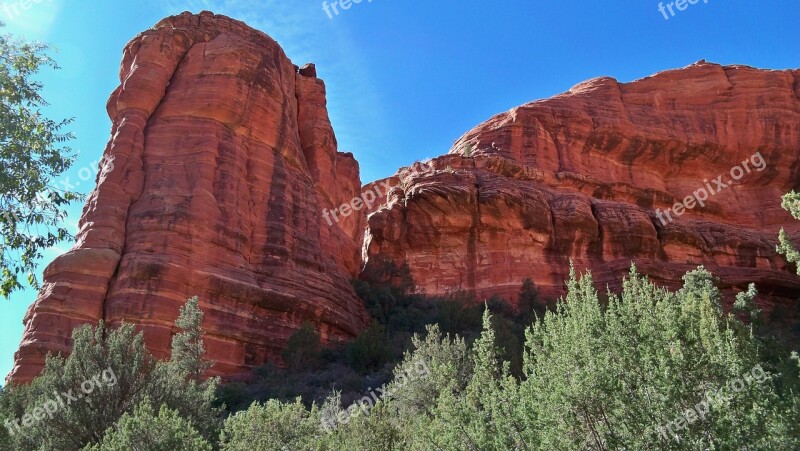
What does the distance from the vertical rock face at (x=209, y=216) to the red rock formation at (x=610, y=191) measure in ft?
22.0

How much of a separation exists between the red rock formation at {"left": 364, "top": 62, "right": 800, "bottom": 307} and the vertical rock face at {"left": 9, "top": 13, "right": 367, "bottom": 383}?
22.0ft

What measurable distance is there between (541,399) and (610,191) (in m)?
40.3

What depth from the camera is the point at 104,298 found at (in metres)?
26.5

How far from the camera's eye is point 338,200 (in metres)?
45.3

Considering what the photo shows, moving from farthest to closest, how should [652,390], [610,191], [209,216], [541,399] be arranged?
1. [610,191]
2. [209,216]
3. [541,399]
4. [652,390]

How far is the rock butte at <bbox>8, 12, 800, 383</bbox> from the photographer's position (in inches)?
1089

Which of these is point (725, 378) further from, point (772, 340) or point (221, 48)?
point (221, 48)

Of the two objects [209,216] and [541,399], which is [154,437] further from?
[209,216]

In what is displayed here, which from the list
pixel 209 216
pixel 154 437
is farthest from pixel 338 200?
pixel 154 437

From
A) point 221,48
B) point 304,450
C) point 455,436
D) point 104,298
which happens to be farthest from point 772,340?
point 221,48

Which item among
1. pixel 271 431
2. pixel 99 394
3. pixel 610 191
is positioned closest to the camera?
pixel 271 431

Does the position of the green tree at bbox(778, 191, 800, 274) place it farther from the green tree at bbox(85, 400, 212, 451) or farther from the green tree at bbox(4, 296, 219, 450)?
the green tree at bbox(4, 296, 219, 450)

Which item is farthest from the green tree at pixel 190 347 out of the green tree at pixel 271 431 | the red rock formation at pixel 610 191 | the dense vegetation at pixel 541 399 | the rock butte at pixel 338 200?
the red rock formation at pixel 610 191

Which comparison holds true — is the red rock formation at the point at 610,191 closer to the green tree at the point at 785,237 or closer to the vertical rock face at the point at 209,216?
the vertical rock face at the point at 209,216
